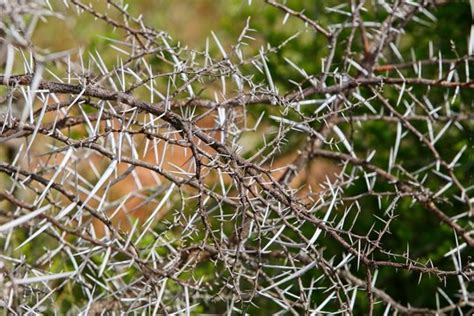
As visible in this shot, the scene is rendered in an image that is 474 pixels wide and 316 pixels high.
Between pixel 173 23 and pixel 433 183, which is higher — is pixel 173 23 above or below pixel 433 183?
below

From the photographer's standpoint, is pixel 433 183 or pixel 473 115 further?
pixel 433 183

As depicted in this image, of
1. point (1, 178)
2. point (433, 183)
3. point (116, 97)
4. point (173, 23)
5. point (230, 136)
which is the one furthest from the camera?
point (173, 23)

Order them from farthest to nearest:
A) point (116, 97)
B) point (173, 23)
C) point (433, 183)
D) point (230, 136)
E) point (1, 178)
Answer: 1. point (173, 23)
2. point (1, 178)
3. point (433, 183)
4. point (230, 136)
5. point (116, 97)

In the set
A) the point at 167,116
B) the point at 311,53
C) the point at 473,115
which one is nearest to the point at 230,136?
the point at 167,116

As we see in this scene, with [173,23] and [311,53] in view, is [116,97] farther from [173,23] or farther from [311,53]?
[173,23]

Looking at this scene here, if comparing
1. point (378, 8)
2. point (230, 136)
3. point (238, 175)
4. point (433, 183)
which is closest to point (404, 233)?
point (433, 183)

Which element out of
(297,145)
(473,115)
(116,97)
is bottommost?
(297,145)
